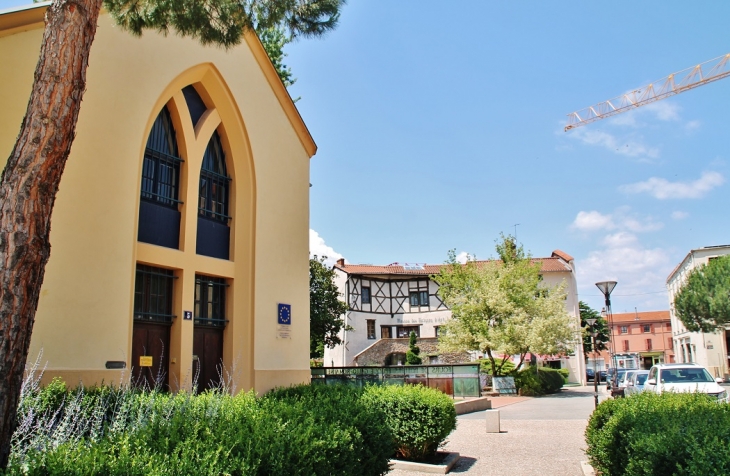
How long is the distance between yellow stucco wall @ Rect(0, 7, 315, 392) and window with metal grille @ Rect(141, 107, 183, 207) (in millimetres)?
216

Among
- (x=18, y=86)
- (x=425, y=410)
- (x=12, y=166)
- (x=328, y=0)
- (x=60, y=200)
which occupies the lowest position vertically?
(x=425, y=410)

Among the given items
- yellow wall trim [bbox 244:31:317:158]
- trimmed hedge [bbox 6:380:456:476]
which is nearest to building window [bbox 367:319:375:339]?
yellow wall trim [bbox 244:31:317:158]

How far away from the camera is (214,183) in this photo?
13.6 m

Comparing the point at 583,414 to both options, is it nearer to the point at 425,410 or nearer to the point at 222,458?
the point at 425,410

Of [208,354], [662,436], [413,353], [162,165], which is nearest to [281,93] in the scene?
[162,165]

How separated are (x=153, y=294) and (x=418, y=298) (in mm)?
35332

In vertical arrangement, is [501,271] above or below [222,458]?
above

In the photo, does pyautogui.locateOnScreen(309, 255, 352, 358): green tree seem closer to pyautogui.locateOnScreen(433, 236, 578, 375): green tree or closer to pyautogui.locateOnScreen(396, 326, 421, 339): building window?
pyautogui.locateOnScreen(433, 236, 578, 375): green tree

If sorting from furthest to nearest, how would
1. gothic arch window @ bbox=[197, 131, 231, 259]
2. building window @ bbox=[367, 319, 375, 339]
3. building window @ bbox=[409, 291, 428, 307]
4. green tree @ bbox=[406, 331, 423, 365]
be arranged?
1. building window @ bbox=[409, 291, 428, 307]
2. building window @ bbox=[367, 319, 375, 339]
3. green tree @ bbox=[406, 331, 423, 365]
4. gothic arch window @ bbox=[197, 131, 231, 259]

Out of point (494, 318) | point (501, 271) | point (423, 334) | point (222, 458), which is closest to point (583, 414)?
point (494, 318)

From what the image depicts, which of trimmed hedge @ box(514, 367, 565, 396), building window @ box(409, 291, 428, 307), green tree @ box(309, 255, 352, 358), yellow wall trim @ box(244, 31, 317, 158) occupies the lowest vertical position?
trimmed hedge @ box(514, 367, 565, 396)

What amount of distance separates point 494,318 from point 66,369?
24018 millimetres

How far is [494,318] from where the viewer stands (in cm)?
3005

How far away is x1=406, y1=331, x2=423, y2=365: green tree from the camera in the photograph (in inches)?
1588
